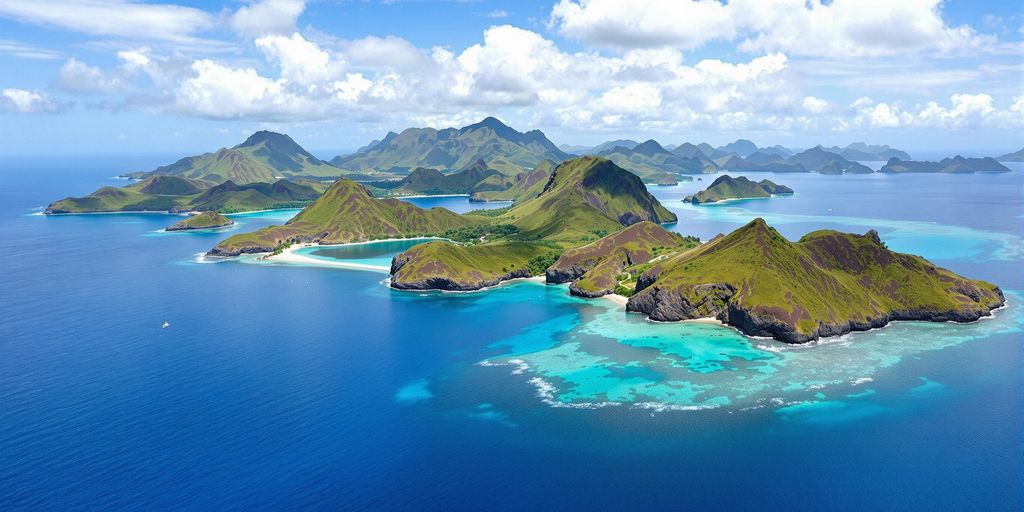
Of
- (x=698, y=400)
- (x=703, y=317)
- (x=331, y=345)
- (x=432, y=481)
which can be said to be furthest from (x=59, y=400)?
(x=703, y=317)

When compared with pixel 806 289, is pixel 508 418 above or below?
below

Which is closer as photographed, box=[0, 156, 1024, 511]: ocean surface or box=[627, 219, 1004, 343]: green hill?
box=[0, 156, 1024, 511]: ocean surface

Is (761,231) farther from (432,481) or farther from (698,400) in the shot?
(432,481)

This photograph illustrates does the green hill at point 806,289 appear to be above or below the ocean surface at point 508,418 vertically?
above

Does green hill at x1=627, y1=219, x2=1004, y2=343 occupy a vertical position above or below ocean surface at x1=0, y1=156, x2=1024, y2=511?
above

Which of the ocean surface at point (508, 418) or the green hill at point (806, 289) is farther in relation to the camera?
the green hill at point (806, 289)

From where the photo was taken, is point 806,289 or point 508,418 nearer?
point 508,418
